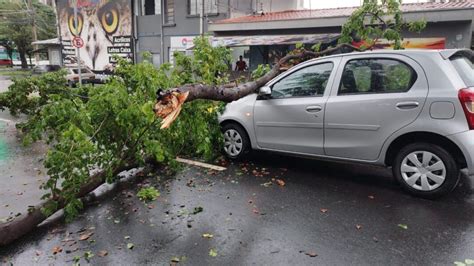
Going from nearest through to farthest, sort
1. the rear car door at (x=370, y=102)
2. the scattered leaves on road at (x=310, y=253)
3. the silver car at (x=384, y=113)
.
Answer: the scattered leaves on road at (x=310, y=253)
the silver car at (x=384, y=113)
the rear car door at (x=370, y=102)

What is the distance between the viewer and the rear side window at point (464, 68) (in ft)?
14.8

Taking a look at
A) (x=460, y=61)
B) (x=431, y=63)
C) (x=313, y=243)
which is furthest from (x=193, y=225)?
(x=460, y=61)

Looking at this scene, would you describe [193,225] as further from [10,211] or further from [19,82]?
[19,82]

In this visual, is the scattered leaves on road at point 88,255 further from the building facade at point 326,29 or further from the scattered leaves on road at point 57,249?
the building facade at point 326,29

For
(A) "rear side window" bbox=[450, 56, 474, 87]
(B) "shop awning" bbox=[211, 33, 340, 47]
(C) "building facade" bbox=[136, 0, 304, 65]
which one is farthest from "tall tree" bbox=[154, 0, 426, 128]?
(C) "building facade" bbox=[136, 0, 304, 65]

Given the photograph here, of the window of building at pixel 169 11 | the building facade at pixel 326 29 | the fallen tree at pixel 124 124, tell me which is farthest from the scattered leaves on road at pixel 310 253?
the window of building at pixel 169 11

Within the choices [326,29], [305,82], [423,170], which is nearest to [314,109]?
[305,82]

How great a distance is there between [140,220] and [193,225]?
630mm

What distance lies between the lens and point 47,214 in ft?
13.6

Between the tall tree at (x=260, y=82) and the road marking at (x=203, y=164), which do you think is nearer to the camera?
the tall tree at (x=260, y=82)

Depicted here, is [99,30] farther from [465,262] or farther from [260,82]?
[465,262]

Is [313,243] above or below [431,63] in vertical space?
below

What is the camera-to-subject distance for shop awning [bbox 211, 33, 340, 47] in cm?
1584

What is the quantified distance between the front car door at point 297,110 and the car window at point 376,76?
23cm
